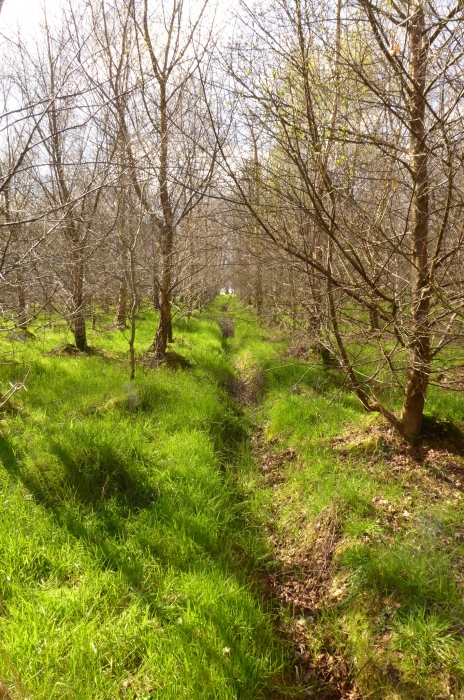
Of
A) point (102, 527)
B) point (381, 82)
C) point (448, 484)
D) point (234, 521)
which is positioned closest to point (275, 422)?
point (234, 521)

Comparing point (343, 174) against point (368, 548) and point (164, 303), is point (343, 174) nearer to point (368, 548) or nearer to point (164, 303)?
point (368, 548)

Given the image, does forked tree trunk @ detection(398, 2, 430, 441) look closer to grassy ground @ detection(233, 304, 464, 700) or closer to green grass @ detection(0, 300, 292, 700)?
grassy ground @ detection(233, 304, 464, 700)

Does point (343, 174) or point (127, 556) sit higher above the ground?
point (343, 174)

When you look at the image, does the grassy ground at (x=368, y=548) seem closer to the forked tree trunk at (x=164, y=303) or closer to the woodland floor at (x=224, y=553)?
the woodland floor at (x=224, y=553)

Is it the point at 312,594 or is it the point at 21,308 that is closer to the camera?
the point at 312,594

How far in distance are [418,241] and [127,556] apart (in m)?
3.44

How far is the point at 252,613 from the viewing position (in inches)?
96.8

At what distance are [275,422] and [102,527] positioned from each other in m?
2.81

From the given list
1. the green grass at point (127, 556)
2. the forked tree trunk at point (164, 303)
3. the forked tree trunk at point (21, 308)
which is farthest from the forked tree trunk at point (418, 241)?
the forked tree trunk at point (164, 303)

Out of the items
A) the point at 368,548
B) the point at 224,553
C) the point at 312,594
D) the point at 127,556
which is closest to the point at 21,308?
the point at 127,556

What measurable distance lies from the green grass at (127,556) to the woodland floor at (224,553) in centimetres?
1

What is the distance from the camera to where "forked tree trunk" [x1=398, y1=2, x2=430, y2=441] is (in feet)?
8.48

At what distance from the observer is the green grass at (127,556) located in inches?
79.6

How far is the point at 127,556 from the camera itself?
9.11 feet
